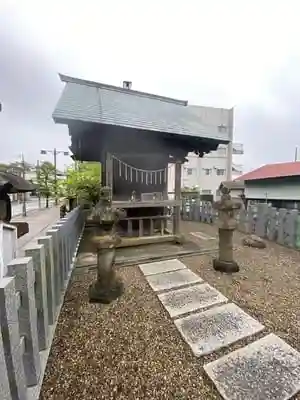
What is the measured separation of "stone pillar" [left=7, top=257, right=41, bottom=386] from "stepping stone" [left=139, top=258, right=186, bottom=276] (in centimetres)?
254

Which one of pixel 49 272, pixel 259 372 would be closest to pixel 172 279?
pixel 259 372

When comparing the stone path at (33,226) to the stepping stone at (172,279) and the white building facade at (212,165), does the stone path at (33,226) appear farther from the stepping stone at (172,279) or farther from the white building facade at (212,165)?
the white building facade at (212,165)

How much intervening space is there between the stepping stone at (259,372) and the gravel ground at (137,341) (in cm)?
8

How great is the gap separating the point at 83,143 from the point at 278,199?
10823 mm

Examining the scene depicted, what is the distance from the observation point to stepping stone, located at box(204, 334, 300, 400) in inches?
67.7

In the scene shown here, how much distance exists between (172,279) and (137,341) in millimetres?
1594

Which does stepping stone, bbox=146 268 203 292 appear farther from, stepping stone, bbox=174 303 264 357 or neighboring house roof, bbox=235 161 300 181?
neighboring house roof, bbox=235 161 300 181

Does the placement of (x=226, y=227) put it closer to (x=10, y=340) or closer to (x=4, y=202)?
(x=10, y=340)

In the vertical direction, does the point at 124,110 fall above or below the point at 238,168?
below

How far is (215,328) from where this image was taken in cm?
247

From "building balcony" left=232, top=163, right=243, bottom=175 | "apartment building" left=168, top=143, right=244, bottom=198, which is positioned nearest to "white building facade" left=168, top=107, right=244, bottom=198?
"apartment building" left=168, top=143, right=244, bottom=198

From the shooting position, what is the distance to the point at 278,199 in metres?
12.4

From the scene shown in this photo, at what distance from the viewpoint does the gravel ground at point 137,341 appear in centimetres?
174

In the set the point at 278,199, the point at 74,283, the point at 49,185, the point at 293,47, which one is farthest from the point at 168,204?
the point at 49,185
